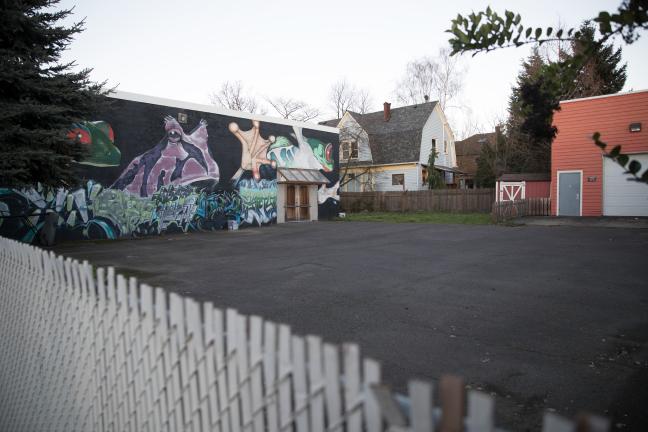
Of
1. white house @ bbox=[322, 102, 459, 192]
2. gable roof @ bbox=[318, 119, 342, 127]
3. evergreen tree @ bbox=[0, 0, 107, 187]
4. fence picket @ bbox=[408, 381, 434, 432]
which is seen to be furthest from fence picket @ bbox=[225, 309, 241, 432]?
gable roof @ bbox=[318, 119, 342, 127]

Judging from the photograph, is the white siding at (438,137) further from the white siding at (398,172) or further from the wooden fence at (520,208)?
the wooden fence at (520,208)

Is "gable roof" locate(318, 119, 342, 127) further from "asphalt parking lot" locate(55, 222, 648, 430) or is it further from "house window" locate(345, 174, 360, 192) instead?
"asphalt parking lot" locate(55, 222, 648, 430)

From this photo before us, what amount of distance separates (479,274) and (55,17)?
1115 centimetres

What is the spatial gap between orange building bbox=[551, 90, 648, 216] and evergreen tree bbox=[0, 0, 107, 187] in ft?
71.1

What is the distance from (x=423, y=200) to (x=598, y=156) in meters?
11.8

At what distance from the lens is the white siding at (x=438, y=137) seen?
3466cm

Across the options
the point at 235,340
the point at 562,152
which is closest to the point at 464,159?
the point at 562,152

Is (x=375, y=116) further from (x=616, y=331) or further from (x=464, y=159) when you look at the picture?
(x=616, y=331)

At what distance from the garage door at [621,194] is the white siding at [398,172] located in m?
14.4

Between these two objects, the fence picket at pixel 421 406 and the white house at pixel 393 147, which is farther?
the white house at pixel 393 147

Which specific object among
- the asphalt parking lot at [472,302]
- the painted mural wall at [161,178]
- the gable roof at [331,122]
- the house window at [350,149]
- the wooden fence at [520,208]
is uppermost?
the gable roof at [331,122]

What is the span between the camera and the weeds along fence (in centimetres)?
139

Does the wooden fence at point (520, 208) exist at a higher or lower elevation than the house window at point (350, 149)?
lower

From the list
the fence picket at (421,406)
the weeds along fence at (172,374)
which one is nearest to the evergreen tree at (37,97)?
the weeds along fence at (172,374)
